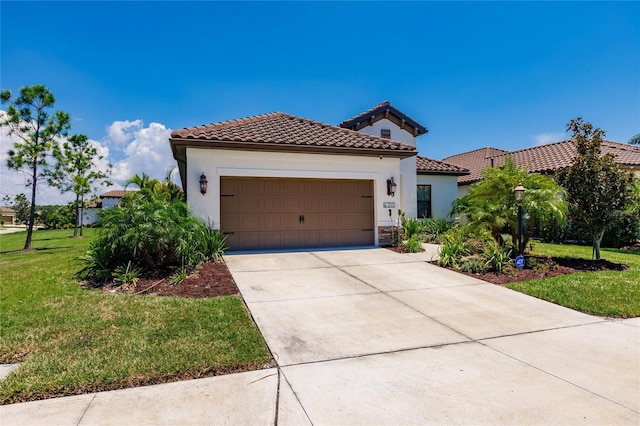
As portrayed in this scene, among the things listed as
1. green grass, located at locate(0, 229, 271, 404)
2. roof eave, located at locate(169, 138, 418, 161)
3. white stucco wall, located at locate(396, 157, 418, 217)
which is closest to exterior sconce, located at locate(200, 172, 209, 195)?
roof eave, located at locate(169, 138, 418, 161)

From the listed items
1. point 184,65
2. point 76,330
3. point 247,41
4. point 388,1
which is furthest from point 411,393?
point 184,65

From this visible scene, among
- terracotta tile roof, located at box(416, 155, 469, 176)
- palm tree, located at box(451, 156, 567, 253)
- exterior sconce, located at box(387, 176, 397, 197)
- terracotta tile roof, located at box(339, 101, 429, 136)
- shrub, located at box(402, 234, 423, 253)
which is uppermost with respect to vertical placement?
terracotta tile roof, located at box(339, 101, 429, 136)

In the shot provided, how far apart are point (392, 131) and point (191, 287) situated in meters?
14.3

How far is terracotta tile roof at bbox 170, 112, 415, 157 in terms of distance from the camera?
33.7ft

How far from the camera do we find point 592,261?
9.09 metres

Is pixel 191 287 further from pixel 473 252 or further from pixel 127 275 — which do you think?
pixel 473 252

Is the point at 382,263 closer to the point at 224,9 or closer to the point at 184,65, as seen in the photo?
the point at 224,9

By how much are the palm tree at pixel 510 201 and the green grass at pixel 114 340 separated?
6.73 meters

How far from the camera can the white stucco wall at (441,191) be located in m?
18.2

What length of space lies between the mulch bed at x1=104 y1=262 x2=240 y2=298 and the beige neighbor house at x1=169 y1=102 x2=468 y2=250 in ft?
11.0

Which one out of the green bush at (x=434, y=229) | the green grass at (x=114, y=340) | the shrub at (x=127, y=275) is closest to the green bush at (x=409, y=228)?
the green bush at (x=434, y=229)

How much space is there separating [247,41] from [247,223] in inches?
230

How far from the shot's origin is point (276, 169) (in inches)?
436

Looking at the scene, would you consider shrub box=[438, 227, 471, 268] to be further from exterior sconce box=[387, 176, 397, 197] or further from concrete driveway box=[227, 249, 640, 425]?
exterior sconce box=[387, 176, 397, 197]
